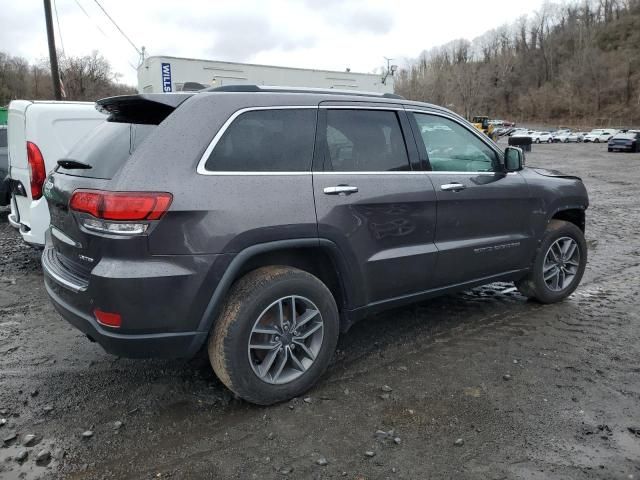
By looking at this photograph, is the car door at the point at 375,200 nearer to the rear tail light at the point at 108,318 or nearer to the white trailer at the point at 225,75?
the rear tail light at the point at 108,318

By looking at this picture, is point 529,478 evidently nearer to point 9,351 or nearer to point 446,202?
point 446,202

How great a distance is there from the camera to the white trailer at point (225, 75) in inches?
489

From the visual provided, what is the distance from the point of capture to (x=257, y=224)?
292cm

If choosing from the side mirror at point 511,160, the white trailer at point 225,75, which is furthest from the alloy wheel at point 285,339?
the white trailer at point 225,75

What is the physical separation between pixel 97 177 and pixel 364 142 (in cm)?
169

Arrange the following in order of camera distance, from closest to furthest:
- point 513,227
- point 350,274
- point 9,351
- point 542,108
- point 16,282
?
point 350,274, point 9,351, point 513,227, point 16,282, point 542,108

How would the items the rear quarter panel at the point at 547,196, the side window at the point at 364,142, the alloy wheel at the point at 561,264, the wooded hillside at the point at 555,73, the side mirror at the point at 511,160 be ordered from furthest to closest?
the wooded hillside at the point at 555,73
the alloy wheel at the point at 561,264
the rear quarter panel at the point at 547,196
the side mirror at the point at 511,160
the side window at the point at 364,142

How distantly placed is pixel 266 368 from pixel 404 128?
1.93 metres

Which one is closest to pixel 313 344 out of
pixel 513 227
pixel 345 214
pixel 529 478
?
pixel 345 214

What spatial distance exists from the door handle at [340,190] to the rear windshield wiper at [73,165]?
1399mm

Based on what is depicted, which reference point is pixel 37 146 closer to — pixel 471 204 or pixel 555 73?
pixel 471 204

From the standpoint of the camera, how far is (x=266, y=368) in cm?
313

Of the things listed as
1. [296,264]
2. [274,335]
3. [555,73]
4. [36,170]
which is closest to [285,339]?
[274,335]

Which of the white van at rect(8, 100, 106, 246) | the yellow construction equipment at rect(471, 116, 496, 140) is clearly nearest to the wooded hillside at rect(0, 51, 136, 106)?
the yellow construction equipment at rect(471, 116, 496, 140)
